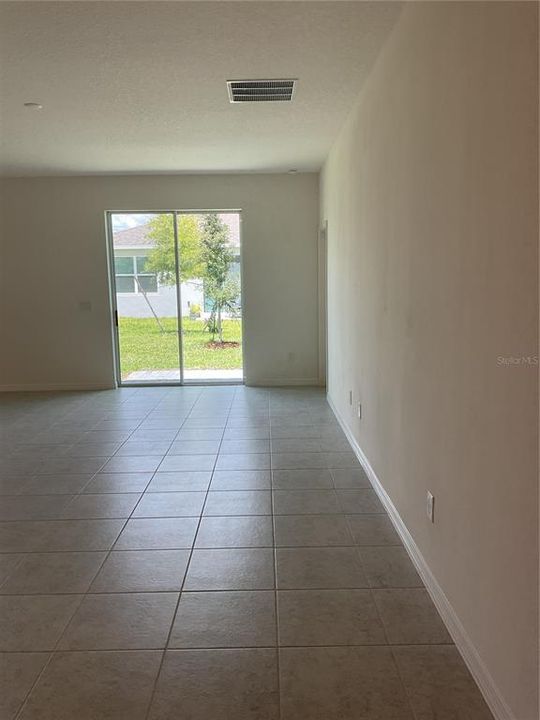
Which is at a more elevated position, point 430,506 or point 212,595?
point 430,506

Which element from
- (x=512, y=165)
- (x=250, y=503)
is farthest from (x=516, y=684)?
(x=250, y=503)

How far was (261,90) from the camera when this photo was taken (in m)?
3.51

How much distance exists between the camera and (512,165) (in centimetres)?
140

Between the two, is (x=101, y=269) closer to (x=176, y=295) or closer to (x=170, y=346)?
(x=176, y=295)

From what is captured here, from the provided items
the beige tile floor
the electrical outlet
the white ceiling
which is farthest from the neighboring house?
the electrical outlet

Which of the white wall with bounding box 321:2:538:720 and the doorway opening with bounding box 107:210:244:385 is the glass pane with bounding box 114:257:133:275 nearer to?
the doorway opening with bounding box 107:210:244:385

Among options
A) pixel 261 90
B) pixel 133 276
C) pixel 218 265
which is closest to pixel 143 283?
pixel 133 276

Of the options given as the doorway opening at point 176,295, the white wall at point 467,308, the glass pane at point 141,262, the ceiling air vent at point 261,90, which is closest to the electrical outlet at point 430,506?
the white wall at point 467,308

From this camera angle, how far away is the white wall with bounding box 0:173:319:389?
6.49 meters

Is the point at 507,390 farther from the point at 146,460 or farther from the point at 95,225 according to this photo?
the point at 95,225

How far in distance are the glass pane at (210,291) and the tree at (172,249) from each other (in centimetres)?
1

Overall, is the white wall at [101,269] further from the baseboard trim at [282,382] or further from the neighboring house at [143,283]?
the neighboring house at [143,283]

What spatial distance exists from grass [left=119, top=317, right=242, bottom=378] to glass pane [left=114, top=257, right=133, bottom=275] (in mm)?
618

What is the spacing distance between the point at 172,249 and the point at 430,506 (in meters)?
5.34
